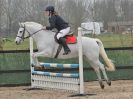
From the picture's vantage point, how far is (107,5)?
114 ft

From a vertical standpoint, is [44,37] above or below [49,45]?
above

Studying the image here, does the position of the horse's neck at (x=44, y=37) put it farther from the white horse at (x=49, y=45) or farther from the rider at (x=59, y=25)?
the rider at (x=59, y=25)

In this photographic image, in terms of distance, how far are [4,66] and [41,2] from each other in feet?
55.7

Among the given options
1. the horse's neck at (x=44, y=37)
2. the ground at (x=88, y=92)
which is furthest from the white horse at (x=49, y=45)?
the ground at (x=88, y=92)

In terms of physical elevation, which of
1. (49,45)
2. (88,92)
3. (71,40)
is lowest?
(88,92)

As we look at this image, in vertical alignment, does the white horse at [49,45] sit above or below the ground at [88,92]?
above

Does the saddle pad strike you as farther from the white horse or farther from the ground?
the ground

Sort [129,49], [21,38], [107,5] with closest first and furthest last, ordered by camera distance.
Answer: [21,38], [129,49], [107,5]

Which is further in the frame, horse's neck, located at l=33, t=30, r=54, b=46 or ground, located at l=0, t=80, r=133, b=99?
horse's neck, located at l=33, t=30, r=54, b=46

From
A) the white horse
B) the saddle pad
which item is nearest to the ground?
the white horse

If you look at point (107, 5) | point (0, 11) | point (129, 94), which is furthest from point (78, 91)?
point (107, 5)

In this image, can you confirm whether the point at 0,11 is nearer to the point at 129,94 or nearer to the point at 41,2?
the point at 41,2

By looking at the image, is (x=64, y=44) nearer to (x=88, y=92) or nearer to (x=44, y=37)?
(x=44, y=37)

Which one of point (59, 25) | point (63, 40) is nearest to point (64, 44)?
point (63, 40)
